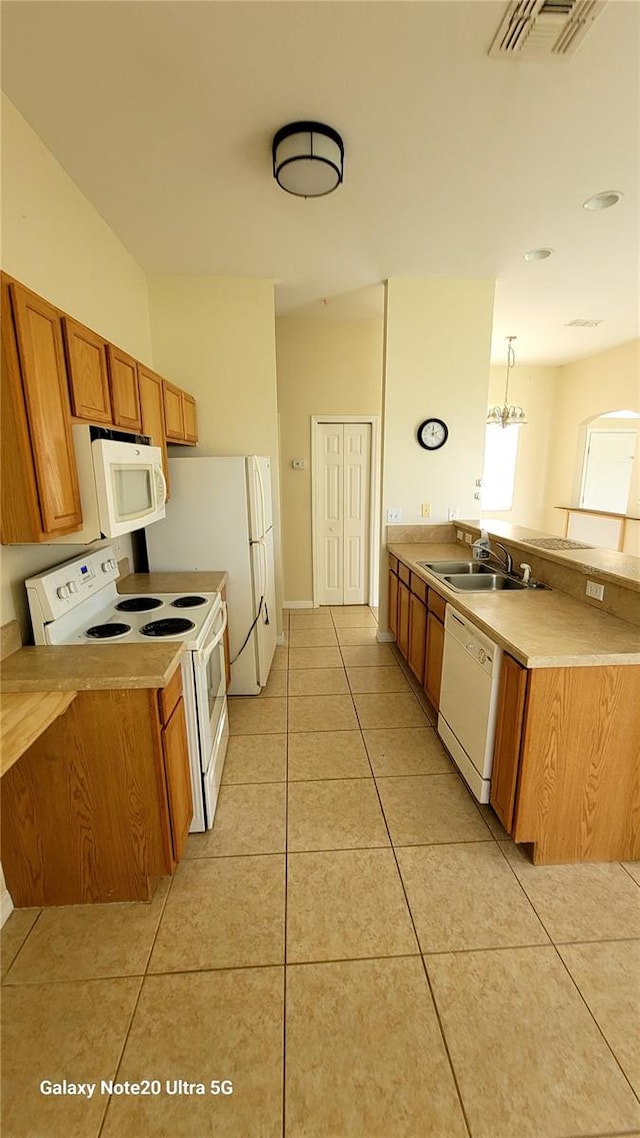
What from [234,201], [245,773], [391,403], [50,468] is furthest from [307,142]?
[245,773]

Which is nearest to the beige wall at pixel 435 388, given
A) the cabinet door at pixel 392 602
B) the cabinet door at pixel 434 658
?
the cabinet door at pixel 392 602

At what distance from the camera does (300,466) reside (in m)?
4.85

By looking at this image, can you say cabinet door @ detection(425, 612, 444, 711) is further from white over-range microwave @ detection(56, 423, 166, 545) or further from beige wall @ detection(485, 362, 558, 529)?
beige wall @ detection(485, 362, 558, 529)

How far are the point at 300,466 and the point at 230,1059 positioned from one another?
4349 mm

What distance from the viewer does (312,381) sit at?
4695 millimetres

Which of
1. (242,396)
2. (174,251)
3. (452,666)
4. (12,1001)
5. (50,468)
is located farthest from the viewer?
(242,396)

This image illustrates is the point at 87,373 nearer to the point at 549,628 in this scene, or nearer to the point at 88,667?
the point at 88,667

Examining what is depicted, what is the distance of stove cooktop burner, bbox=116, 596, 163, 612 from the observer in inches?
91.6

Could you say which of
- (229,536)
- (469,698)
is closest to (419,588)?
(469,698)

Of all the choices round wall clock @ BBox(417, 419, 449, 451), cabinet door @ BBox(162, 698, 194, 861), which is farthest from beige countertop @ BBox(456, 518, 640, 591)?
cabinet door @ BBox(162, 698, 194, 861)

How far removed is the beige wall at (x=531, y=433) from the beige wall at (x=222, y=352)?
4395mm

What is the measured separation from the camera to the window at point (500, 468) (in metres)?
6.87

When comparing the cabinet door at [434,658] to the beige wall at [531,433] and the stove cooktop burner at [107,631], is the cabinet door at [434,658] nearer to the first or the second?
the stove cooktop burner at [107,631]

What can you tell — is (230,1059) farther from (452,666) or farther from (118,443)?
(118,443)
